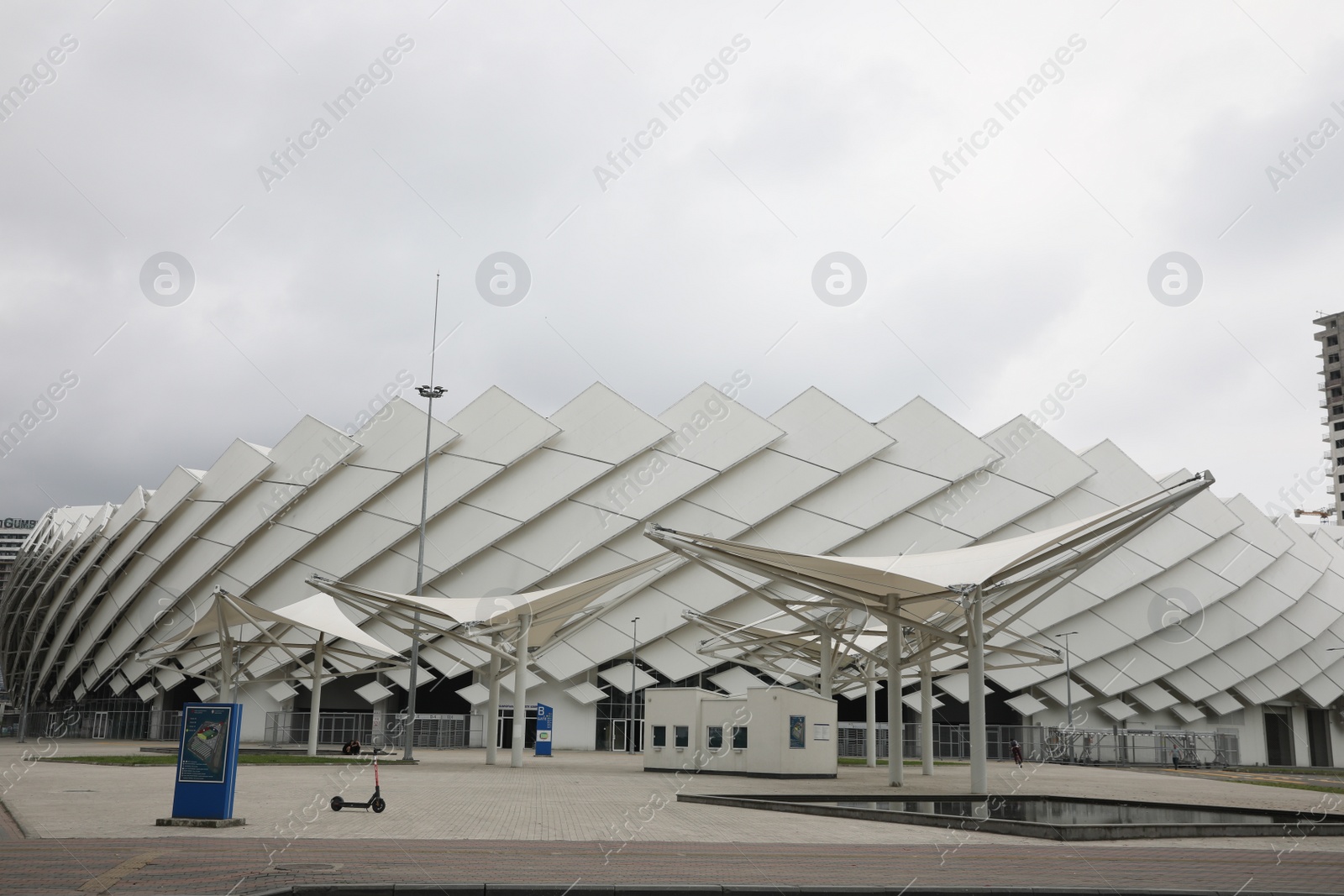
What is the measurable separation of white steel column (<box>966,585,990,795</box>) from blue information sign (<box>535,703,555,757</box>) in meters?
28.3

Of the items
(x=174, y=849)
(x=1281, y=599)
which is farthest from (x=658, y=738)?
(x=1281, y=599)

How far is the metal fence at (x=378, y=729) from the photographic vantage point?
57344mm

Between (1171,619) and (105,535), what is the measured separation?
6597cm

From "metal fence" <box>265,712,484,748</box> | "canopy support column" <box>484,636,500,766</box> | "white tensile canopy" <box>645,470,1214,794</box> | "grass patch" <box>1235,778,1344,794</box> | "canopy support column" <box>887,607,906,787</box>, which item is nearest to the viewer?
"white tensile canopy" <box>645,470,1214,794</box>

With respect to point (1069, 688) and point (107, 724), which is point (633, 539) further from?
point (107, 724)

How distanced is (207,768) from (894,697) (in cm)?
1778

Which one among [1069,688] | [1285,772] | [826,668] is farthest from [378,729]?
[1285,772]

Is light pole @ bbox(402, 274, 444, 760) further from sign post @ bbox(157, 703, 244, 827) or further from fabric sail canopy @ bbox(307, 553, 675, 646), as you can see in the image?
sign post @ bbox(157, 703, 244, 827)

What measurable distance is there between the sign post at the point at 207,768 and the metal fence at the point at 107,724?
50410 millimetres

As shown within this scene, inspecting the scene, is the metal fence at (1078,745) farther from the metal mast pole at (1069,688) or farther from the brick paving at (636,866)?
the brick paving at (636,866)

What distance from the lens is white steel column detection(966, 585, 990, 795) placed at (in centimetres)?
2469

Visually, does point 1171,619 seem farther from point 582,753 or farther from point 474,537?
point 474,537

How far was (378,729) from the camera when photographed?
56750 millimetres

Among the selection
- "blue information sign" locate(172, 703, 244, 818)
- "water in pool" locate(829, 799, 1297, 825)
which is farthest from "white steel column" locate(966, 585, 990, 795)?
"blue information sign" locate(172, 703, 244, 818)
